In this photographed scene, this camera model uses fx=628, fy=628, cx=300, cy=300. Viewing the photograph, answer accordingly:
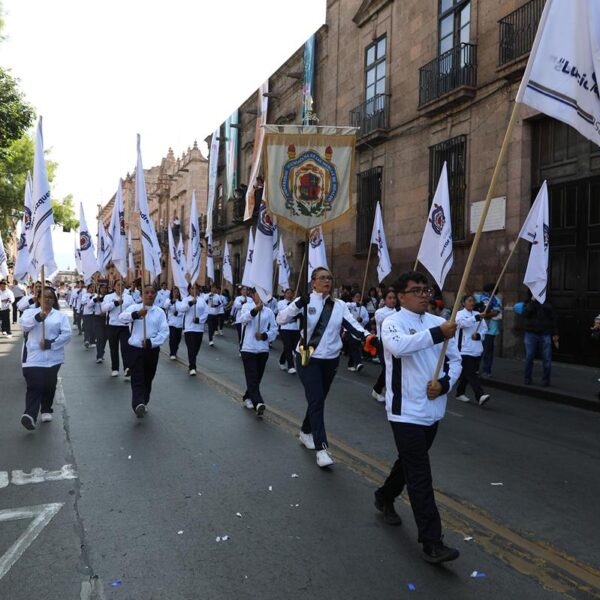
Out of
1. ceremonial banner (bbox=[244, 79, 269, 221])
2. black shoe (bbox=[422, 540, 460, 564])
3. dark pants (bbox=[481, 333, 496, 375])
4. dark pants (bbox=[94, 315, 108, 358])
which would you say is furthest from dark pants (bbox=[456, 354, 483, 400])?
ceremonial banner (bbox=[244, 79, 269, 221])

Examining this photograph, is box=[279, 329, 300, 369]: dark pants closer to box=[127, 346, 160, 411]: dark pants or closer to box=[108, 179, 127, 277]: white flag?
box=[127, 346, 160, 411]: dark pants

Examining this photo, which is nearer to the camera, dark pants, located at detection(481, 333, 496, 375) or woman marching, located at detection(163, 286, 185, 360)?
dark pants, located at detection(481, 333, 496, 375)

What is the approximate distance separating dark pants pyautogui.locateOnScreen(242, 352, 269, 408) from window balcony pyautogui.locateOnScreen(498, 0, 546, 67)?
9.98 m

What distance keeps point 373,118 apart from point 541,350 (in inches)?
480

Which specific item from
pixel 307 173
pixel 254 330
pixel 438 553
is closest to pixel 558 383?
pixel 254 330

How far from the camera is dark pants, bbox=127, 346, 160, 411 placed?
7.75 metres

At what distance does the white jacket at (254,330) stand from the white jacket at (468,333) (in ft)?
9.37

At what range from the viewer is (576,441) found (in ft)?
23.1

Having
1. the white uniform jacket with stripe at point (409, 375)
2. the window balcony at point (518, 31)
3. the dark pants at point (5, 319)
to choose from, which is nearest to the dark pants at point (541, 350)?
the window balcony at point (518, 31)

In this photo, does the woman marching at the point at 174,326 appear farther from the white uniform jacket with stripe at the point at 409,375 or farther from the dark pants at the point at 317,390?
the white uniform jacket with stripe at the point at 409,375

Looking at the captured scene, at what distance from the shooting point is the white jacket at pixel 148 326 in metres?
8.09

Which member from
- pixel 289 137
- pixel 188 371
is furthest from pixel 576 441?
pixel 188 371

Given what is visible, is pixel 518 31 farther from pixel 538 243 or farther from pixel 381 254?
pixel 538 243

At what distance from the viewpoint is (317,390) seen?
602cm
